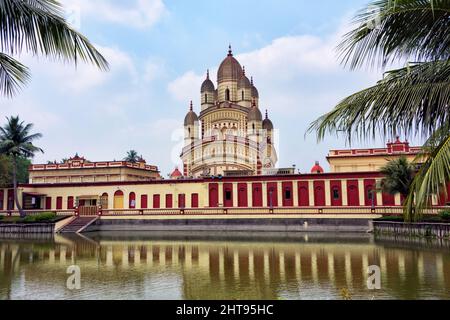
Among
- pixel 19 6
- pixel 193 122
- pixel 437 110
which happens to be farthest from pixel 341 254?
pixel 193 122

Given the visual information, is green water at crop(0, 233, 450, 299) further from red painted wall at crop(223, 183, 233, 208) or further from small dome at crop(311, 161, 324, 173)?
small dome at crop(311, 161, 324, 173)

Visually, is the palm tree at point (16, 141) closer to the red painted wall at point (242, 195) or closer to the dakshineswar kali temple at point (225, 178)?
the dakshineswar kali temple at point (225, 178)

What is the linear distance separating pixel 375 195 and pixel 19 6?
36356 mm

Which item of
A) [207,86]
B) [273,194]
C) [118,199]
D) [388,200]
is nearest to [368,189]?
[388,200]

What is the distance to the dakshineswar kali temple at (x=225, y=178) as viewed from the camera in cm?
3897

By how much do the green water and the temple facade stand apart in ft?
96.3

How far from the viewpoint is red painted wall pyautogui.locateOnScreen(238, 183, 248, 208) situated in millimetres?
41406

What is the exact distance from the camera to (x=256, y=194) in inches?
1623

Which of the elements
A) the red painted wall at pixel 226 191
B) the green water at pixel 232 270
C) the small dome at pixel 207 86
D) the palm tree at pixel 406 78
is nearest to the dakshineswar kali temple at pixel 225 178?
the red painted wall at pixel 226 191

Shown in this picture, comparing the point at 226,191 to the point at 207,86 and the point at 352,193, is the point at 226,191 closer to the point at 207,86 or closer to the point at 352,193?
the point at 352,193

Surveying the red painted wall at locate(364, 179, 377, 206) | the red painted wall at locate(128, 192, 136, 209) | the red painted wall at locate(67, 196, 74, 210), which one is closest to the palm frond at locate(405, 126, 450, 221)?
the red painted wall at locate(364, 179, 377, 206)

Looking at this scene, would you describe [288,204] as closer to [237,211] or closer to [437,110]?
[237,211]

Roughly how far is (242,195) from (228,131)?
2350cm

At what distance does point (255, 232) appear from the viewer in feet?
120
